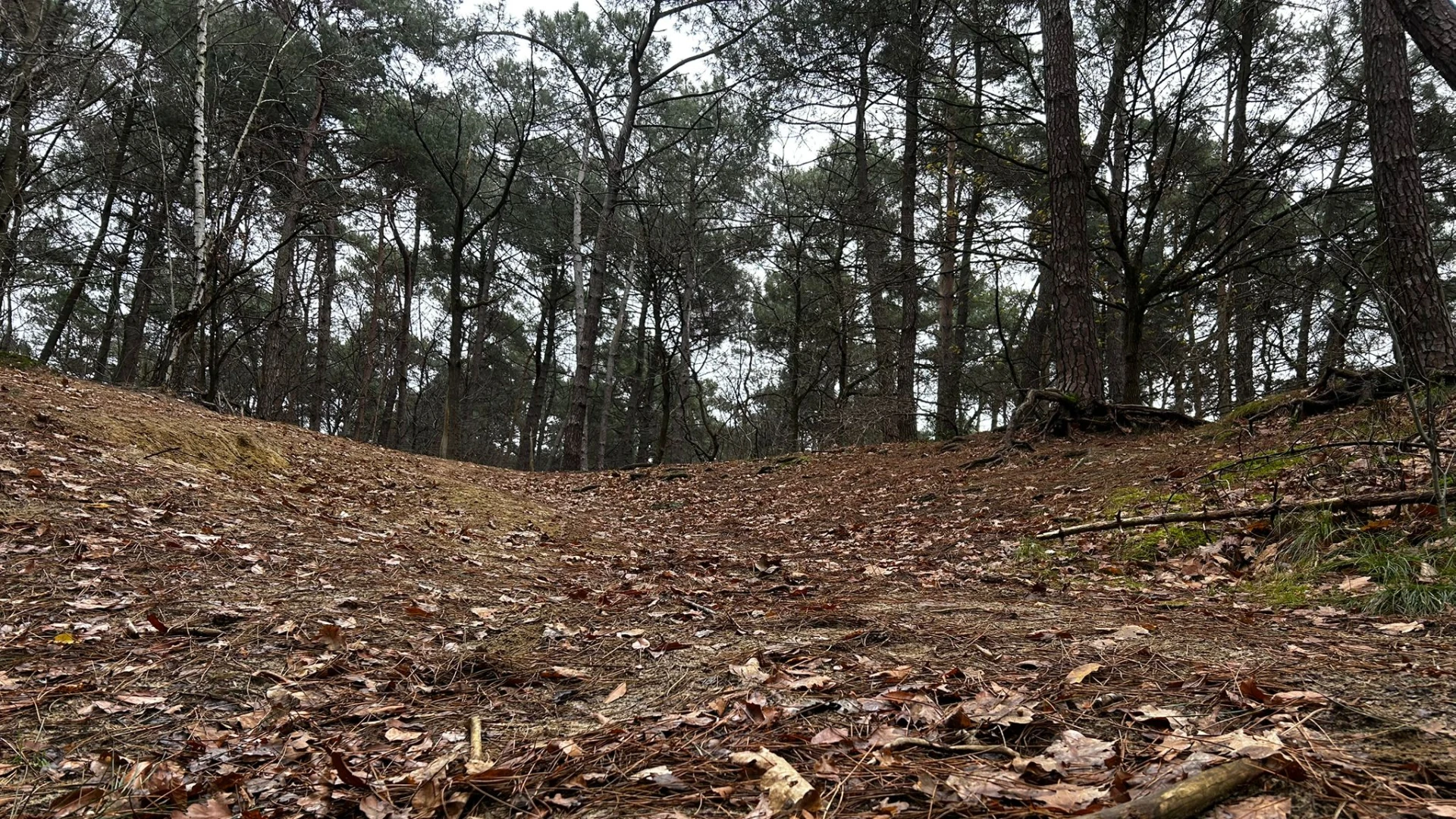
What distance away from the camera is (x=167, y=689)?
2.33m

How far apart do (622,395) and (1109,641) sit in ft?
95.0

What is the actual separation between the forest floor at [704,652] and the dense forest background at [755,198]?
65.6 inches

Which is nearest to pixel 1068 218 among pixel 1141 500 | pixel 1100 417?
pixel 1100 417

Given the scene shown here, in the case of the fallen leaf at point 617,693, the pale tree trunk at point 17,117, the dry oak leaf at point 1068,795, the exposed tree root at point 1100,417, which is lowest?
the fallen leaf at point 617,693

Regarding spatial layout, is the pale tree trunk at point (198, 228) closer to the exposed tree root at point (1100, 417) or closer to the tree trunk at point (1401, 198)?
the exposed tree root at point (1100, 417)

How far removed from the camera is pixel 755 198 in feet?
63.9

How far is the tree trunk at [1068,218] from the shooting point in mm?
8094

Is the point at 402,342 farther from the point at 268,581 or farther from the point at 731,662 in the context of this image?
the point at 731,662

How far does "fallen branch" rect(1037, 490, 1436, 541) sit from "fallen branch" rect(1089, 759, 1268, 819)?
10.4ft

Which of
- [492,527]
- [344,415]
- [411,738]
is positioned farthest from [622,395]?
[411,738]

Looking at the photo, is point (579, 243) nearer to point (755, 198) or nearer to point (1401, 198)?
point (755, 198)

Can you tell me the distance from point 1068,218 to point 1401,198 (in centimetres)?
295

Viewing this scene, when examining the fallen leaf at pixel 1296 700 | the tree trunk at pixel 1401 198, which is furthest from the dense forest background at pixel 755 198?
the fallen leaf at pixel 1296 700

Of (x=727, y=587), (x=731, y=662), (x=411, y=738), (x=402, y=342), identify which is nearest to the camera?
(x=411, y=738)
